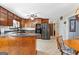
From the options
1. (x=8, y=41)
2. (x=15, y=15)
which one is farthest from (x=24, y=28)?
(x=8, y=41)

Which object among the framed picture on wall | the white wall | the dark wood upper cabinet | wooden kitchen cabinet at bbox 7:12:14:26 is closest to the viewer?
the dark wood upper cabinet

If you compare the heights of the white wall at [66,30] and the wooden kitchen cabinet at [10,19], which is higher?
the wooden kitchen cabinet at [10,19]

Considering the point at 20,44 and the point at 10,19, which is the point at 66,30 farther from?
the point at 20,44

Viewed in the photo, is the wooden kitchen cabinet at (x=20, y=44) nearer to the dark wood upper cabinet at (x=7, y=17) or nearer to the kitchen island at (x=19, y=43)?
the kitchen island at (x=19, y=43)

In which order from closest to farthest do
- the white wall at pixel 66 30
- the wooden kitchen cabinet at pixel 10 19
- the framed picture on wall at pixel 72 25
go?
the wooden kitchen cabinet at pixel 10 19 → the white wall at pixel 66 30 → the framed picture on wall at pixel 72 25

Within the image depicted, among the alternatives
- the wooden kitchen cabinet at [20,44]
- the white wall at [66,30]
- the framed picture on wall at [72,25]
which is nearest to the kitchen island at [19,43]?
the wooden kitchen cabinet at [20,44]

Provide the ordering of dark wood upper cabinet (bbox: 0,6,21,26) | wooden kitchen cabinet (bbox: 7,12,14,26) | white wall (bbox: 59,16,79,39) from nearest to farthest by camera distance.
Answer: dark wood upper cabinet (bbox: 0,6,21,26) < wooden kitchen cabinet (bbox: 7,12,14,26) < white wall (bbox: 59,16,79,39)

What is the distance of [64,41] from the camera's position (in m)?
2.01

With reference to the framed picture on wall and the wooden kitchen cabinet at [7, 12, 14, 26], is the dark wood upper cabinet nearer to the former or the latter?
the wooden kitchen cabinet at [7, 12, 14, 26]

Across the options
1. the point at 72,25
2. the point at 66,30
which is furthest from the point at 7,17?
the point at 72,25

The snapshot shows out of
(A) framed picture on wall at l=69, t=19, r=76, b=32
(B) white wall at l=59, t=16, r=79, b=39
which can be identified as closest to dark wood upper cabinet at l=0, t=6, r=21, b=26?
(B) white wall at l=59, t=16, r=79, b=39

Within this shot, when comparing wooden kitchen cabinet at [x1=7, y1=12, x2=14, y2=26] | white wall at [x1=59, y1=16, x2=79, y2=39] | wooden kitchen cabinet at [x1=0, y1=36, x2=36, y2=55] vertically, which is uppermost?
wooden kitchen cabinet at [x1=7, y1=12, x2=14, y2=26]

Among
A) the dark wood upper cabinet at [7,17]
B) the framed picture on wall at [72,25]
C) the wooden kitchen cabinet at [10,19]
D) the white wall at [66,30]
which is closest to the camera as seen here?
the dark wood upper cabinet at [7,17]

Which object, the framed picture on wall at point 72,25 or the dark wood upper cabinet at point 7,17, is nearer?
the dark wood upper cabinet at point 7,17
